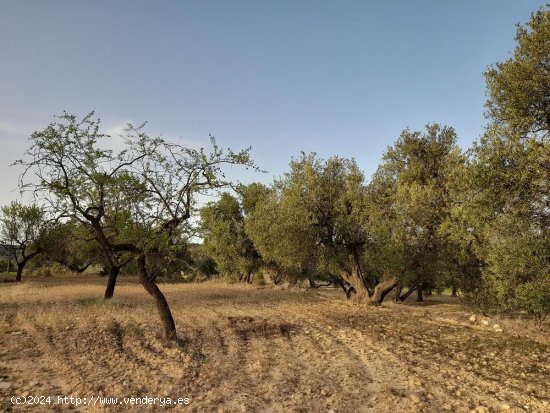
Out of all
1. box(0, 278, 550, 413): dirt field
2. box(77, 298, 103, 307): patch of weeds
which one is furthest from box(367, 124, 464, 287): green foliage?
box(77, 298, 103, 307): patch of weeds

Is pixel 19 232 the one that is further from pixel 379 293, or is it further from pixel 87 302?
pixel 379 293

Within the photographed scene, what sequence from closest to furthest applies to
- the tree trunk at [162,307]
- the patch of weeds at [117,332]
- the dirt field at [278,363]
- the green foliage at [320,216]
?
the dirt field at [278,363], the patch of weeds at [117,332], the tree trunk at [162,307], the green foliage at [320,216]

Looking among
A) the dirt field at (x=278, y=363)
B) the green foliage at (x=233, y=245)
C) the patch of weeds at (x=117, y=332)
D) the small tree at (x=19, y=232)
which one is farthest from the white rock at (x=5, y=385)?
the small tree at (x=19, y=232)

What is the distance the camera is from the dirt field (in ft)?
30.7

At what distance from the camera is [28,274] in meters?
58.3

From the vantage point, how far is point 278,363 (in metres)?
12.5

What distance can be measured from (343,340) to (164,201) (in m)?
9.99

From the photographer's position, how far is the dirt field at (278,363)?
9.36 metres

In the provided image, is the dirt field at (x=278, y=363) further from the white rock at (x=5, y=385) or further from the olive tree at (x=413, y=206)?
the olive tree at (x=413, y=206)

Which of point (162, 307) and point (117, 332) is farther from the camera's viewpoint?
point (117, 332)

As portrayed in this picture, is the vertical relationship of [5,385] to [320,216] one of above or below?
below

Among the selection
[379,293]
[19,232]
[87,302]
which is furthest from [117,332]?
[19,232]

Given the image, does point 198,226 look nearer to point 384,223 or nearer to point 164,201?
point 164,201

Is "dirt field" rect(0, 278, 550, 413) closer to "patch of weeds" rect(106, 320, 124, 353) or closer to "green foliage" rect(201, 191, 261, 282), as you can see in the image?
"patch of weeds" rect(106, 320, 124, 353)
